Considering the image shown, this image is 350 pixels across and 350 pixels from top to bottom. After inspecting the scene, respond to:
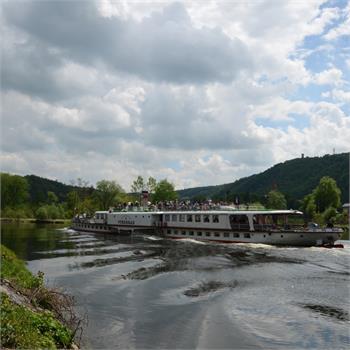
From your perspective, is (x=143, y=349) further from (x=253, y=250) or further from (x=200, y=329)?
(x=253, y=250)

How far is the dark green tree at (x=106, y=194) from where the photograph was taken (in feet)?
428

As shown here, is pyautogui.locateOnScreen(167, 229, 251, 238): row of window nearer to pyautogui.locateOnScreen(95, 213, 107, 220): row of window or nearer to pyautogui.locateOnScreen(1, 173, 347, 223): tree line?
pyautogui.locateOnScreen(95, 213, 107, 220): row of window

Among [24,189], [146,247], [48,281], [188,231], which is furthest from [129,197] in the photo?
[48,281]

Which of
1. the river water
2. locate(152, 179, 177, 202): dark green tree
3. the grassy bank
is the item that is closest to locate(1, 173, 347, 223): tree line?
locate(152, 179, 177, 202): dark green tree

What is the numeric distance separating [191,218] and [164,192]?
63.1 meters

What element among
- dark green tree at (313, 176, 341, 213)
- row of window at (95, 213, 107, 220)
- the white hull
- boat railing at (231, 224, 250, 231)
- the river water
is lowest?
the river water

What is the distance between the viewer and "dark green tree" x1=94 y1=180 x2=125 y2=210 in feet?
428

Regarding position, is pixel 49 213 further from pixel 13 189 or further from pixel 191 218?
pixel 191 218

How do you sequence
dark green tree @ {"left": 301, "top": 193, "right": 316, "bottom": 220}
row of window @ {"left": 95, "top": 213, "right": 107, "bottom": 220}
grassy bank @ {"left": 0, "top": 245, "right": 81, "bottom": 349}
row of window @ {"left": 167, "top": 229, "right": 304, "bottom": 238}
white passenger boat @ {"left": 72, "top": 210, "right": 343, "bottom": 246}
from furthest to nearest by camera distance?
1. dark green tree @ {"left": 301, "top": 193, "right": 316, "bottom": 220}
2. row of window @ {"left": 95, "top": 213, "right": 107, "bottom": 220}
3. row of window @ {"left": 167, "top": 229, "right": 304, "bottom": 238}
4. white passenger boat @ {"left": 72, "top": 210, "right": 343, "bottom": 246}
5. grassy bank @ {"left": 0, "top": 245, "right": 81, "bottom": 349}

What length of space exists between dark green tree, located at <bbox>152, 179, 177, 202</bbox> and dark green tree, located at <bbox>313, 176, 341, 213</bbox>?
39.0 meters

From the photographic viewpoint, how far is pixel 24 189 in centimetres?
15038

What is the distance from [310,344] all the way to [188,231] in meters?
40.7

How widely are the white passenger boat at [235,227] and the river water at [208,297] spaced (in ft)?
13.5

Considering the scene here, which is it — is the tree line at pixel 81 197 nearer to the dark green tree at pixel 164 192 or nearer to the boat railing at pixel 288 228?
the dark green tree at pixel 164 192
